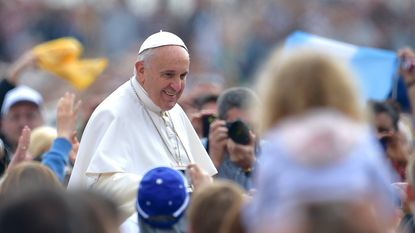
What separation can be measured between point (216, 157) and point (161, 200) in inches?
104

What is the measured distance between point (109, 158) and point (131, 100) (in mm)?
456

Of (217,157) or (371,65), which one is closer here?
→ (217,157)

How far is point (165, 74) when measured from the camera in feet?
25.8

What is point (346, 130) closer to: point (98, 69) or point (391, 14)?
point (98, 69)

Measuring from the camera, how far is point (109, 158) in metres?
7.59

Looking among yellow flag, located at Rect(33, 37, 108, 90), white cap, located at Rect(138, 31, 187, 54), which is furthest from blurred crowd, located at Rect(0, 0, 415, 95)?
white cap, located at Rect(138, 31, 187, 54)

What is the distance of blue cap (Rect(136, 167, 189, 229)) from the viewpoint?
6.02m

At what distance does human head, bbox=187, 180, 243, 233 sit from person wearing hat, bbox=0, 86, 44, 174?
4.89m

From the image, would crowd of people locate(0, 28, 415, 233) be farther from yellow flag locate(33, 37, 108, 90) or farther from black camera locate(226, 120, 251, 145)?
yellow flag locate(33, 37, 108, 90)

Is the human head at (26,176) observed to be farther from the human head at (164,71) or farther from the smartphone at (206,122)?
the smartphone at (206,122)

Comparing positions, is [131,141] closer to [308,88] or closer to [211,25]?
[308,88]

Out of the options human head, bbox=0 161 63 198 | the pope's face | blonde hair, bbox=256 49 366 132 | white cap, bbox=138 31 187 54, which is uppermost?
blonde hair, bbox=256 49 366 132

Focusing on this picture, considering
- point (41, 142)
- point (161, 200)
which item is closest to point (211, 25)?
point (41, 142)

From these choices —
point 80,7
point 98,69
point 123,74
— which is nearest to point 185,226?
point 98,69
